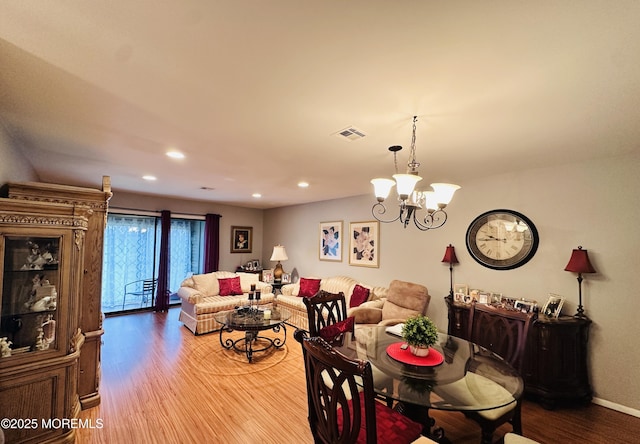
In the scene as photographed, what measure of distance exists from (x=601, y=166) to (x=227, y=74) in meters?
3.75

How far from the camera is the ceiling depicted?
110 cm

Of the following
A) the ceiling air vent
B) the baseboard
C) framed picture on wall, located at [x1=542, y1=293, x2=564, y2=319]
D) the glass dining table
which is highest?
the ceiling air vent

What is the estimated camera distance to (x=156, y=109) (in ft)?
6.28

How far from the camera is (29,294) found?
2.08 metres

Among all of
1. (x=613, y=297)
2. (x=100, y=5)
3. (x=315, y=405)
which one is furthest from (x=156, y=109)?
(x=613, y=297)

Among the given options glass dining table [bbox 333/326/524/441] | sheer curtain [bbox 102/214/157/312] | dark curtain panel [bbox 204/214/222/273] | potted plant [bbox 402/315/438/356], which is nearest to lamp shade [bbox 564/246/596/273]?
glass dining table [bbox 333/326/524/441]

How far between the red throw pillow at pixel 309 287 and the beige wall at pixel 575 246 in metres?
1.96

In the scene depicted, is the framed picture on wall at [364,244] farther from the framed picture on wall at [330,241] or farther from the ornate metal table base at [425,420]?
the ornate metal table base at [425,420]

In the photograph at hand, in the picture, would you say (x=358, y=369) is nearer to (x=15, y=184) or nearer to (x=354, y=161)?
(x=354, y=161)

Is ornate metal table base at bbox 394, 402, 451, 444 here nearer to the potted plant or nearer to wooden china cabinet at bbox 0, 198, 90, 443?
the potted plant

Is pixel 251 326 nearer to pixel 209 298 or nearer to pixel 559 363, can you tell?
pixel 209 298

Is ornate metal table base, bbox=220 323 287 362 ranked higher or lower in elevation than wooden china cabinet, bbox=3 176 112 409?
lower

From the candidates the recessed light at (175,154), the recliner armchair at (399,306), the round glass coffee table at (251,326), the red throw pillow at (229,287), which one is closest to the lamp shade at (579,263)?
the recliner armchair at (399,306)

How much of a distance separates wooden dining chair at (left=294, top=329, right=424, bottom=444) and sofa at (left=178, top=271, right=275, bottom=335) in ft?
11.5
